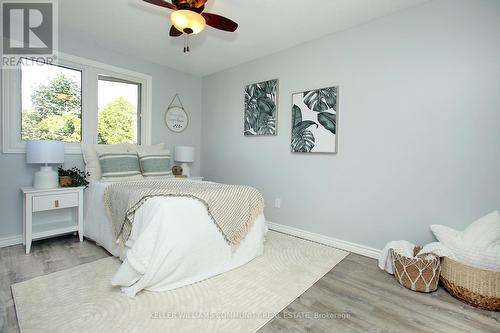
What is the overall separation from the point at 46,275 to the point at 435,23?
3948mm

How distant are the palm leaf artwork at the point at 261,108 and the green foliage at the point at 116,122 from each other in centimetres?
173

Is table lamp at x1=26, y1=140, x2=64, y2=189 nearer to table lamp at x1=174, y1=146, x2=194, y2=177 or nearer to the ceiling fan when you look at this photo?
table lamp at x1=174, y1=146, x2=194, y2=177

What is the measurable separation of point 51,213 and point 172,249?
2.11 m

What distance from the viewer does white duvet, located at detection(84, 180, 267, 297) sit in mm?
1729

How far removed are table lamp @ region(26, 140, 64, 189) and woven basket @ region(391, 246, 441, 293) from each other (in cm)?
343

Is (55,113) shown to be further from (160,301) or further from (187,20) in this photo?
(160,301)

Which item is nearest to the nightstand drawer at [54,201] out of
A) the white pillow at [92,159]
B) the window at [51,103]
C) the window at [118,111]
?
the white pillow at [92,159]

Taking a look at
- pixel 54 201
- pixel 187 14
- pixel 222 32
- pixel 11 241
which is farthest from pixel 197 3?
pixel 11 241

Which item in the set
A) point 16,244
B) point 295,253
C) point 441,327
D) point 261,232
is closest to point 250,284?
point 261,232

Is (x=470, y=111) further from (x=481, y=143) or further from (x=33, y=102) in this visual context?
(x=33, y=102)

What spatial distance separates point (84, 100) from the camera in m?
3.14

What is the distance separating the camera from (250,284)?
196 cm

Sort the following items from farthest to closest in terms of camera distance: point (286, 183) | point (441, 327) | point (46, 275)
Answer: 1. point (286, 183)
2. point (46, 275)
3. point (441, 327)

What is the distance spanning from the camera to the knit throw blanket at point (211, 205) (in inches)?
78.1
